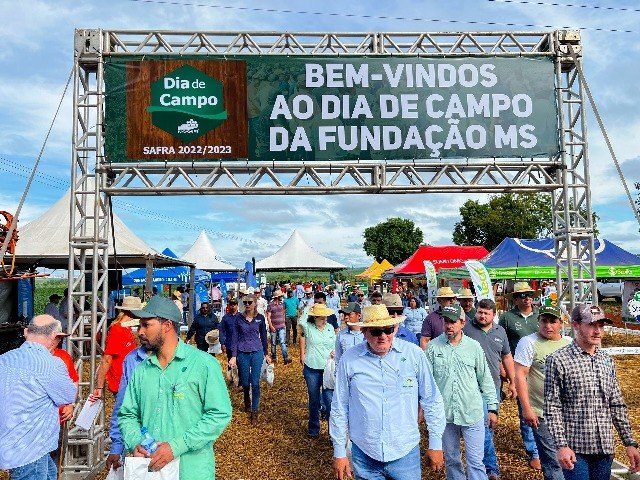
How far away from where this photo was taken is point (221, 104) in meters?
8.80

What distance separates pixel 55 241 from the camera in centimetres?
1464

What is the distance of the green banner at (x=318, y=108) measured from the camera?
8.68 meters

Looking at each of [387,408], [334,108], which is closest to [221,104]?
[334,108]

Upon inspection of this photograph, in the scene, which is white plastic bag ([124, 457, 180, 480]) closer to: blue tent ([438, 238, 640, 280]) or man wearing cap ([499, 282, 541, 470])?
man wearing cap ([499, 282, 541, 470])

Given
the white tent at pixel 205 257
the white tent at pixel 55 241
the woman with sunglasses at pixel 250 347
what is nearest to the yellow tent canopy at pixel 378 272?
the white tent at pixel 205 257

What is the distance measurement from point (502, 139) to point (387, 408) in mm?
6246

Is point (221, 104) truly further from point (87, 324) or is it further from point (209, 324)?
point (209, 324)

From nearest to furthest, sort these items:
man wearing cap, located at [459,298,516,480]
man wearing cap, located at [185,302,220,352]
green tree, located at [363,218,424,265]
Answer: man wearing cap, located at [459,298,516,480], man wearing cap, located at [185,302,220,352], green tree, located at [363,218,424,265]

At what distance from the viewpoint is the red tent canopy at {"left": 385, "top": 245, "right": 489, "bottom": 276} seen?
25227 mm

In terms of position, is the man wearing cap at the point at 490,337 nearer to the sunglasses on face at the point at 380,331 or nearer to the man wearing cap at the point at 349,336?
the man wearing cap at the point at 349,336

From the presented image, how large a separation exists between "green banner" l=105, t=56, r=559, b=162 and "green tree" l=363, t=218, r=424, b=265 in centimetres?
8435

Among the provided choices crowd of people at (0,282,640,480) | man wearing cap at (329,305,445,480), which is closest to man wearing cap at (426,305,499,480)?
crowd of people at (0,282,640,480)

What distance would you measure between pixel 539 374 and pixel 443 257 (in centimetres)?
2065

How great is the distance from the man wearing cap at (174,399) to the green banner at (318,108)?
564 centimetres
